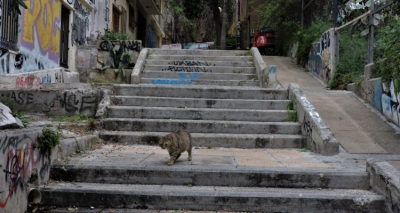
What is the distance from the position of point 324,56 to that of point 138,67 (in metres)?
6.41

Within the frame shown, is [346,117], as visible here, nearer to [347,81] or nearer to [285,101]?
[285,101]

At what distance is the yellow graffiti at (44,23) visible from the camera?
27.1 ft

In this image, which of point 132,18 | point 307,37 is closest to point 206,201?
point 307,37

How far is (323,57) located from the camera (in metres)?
12.8

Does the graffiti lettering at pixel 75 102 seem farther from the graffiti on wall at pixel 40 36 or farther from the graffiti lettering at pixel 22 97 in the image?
the graffiti on wall at pixel 40 36

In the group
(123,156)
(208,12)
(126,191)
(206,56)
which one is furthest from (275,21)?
(208,12)

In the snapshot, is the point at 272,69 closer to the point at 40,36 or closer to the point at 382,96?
the point at 382,96

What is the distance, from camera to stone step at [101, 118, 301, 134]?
689 cm

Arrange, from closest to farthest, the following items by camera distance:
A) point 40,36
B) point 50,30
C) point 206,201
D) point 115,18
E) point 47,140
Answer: point 206,201 → point 47,140 → point 40,36 → point 50,30 → point 115,18

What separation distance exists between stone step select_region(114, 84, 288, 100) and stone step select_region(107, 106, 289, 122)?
0.94m

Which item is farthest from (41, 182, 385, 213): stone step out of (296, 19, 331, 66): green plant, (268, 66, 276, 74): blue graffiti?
(296, 19, 331, 66): green plant

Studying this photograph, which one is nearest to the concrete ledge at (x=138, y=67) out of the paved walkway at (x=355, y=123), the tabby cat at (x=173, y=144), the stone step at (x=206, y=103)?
the stone step at (x=206, y=103)

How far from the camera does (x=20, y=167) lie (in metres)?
3.64

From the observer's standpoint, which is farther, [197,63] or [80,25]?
[80,25]
